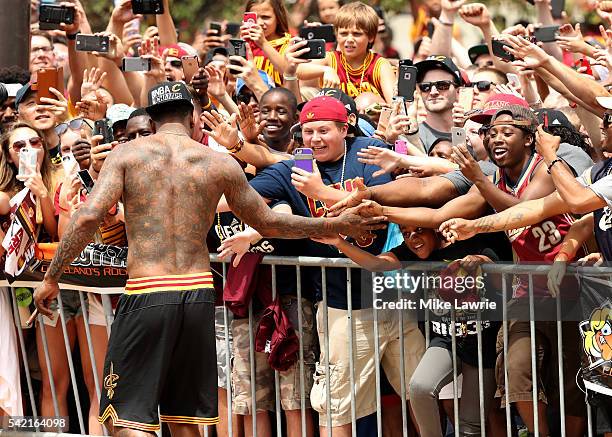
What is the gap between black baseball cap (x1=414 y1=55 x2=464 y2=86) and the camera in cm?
923

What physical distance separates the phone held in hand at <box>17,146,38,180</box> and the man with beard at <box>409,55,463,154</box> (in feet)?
8.97

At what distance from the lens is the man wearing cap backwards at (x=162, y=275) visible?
7.07 m

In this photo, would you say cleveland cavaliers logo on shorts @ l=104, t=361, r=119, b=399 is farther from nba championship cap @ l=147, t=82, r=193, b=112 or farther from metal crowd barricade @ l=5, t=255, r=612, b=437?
nba championship cap @ l=147, t=82, r=193, b=112

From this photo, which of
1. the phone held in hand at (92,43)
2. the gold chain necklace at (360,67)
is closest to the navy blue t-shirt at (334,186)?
the gold chain necklace at (360,67)

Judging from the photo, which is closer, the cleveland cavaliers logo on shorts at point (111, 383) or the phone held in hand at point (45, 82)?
the cleveland cavaliers logo on shorts at point (111, 383)

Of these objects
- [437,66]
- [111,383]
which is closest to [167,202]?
[111,383]

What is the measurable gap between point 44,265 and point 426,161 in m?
2.74

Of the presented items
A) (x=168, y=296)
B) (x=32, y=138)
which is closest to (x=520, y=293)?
(x=168, y=296)

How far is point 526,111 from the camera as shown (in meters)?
7.52

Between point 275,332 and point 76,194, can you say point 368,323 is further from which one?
point 76,194

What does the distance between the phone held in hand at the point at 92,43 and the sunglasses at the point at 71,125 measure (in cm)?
89

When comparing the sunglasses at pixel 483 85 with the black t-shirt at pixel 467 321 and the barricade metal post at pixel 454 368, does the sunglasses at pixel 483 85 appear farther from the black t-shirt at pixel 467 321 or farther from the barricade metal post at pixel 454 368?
the barricade metal post at pixel 454 368

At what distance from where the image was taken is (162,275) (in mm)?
7113

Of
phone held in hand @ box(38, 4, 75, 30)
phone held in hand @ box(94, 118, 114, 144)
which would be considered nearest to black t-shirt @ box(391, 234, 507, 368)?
phone held in hand @ box(94, 118, 114, 144)
